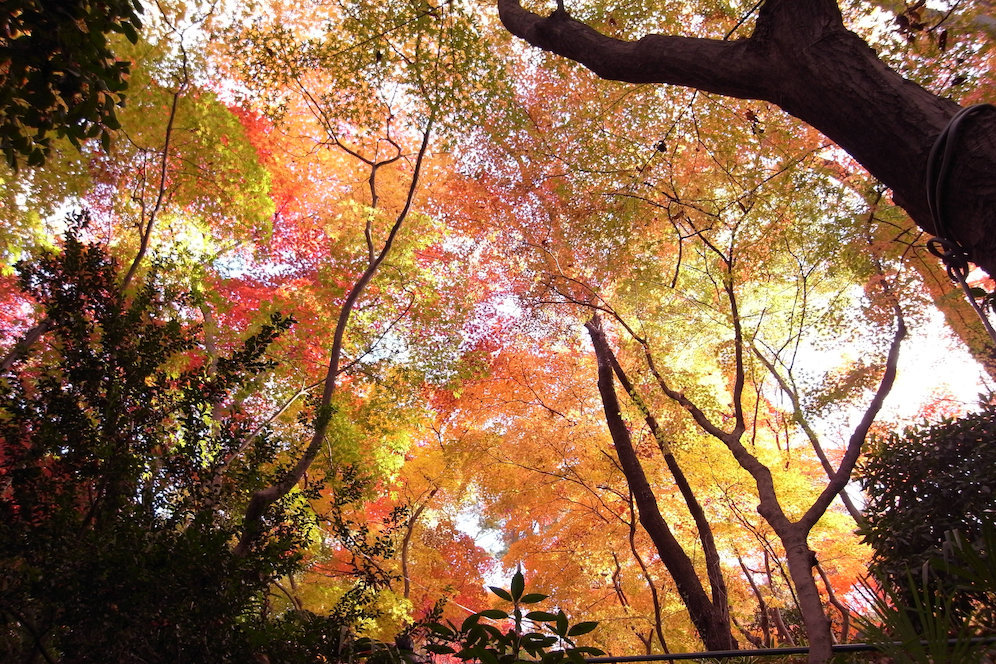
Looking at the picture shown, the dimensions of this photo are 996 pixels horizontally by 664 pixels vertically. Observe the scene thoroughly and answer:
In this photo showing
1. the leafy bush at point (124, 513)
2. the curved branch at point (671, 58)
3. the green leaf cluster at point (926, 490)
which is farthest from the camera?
the green leaf cluster at point (926, 490)

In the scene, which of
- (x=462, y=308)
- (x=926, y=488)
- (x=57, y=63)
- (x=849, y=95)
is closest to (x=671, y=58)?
(x=849, y=95)

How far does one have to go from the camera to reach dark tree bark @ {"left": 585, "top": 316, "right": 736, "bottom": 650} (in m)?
6.68

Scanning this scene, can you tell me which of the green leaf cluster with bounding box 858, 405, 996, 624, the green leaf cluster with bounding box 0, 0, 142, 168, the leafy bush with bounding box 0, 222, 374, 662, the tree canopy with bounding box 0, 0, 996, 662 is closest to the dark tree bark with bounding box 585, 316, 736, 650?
the tree canopy with bounding box 0, 0, 996, 662

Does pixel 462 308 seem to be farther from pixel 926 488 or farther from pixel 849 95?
pixel 849 95

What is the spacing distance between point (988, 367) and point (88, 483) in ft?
38.5

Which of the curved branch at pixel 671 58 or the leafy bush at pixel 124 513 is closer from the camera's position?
the leafy bush at pixel 124 513

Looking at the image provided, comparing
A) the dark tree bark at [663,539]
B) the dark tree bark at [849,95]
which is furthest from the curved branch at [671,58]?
the dark tree bark at [663,539]

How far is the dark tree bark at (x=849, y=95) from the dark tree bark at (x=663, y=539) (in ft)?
19.8

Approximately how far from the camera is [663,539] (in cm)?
713

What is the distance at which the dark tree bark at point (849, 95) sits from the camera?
1.46 m

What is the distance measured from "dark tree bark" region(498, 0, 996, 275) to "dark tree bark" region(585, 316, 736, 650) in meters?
6.02

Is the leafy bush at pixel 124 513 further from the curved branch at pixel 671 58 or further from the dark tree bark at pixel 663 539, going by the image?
the dark tree bark at pixel 663 539

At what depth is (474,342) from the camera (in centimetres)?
1012

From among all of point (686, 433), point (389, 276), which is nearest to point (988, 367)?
point (686, 433)
